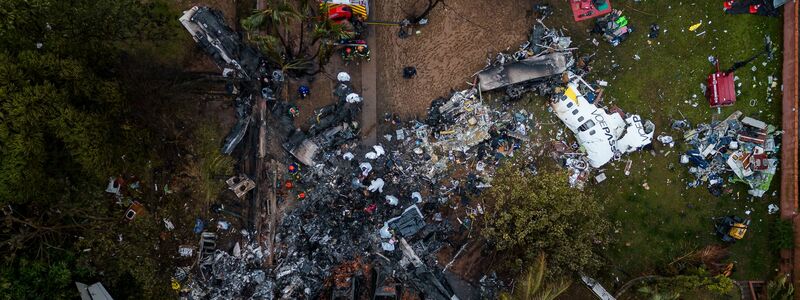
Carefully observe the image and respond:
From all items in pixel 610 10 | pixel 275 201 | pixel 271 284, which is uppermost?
pixel 610 10

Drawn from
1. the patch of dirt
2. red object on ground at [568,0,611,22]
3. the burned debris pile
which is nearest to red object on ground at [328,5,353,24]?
the patch of dirt

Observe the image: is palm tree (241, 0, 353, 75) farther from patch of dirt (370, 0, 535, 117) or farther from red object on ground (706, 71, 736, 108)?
red object on ground (706, 71, 736, 108)

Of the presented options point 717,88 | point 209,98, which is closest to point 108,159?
point 209,98

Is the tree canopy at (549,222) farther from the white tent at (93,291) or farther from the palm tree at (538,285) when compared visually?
the white tent at (93,291)

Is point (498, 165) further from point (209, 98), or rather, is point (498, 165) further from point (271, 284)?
point (209, 98)

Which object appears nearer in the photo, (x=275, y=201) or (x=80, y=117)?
(x=80, y=117)

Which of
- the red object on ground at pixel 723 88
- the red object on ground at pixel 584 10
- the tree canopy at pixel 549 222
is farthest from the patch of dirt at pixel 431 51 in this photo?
the red object on ground at pixel 723 88

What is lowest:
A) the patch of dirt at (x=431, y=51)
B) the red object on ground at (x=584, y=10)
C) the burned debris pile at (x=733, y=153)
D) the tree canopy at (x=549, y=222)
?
the tree canopy at (x=549, y=222)
